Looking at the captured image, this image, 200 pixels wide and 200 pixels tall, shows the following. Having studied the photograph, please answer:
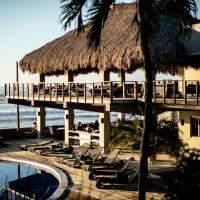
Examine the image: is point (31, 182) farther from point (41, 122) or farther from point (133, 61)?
point (41, 122)

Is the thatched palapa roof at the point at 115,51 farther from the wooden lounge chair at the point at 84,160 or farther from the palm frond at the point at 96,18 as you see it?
the palm frond at the point at 96,18

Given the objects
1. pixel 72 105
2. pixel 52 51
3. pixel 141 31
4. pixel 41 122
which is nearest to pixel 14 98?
pixel 41 122

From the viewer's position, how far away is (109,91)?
19.7 meters

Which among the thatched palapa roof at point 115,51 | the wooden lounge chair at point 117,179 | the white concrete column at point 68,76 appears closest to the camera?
the wooden lounge chair at point 117,179

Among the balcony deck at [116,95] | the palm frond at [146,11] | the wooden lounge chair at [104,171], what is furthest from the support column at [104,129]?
the palm frond at [146,11]

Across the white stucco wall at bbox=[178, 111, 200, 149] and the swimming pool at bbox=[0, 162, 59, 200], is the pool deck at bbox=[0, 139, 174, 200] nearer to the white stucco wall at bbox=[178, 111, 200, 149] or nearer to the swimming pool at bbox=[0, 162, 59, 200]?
the swimming pool at bbox=[0, 162, 59, 200]

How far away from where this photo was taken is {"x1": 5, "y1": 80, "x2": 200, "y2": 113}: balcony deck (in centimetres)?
1778

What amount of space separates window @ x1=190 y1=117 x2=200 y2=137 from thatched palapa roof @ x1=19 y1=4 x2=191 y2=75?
272 cm

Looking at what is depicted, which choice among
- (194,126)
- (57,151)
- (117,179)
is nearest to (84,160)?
(57,151)

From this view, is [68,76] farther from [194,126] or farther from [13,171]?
[194,126]

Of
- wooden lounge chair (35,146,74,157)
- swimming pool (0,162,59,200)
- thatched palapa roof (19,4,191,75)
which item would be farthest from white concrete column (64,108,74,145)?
swimming pool (0,162,59,200)

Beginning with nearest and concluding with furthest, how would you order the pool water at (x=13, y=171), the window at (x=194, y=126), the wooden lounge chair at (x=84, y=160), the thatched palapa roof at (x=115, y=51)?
1. the wooden lounge chair at (x=84, y=160)
2. the thatched palapa roof at (x=115, y=51)
3. the window at (x=194, y=126)
4. the pool water at (x=13, y=171)

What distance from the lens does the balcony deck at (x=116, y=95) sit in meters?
17.8

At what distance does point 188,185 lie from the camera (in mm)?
7035
